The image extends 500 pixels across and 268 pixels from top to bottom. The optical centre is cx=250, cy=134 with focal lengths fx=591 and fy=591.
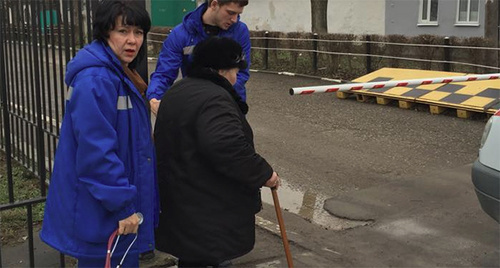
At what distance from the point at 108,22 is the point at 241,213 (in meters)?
1.12

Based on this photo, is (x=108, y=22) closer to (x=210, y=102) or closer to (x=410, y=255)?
(x=210, y=102)

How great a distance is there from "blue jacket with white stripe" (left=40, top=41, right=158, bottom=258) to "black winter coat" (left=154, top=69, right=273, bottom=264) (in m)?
0.21

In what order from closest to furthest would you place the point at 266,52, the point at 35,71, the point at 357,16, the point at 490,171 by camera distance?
the point at 490,171
the point at 35,71
the point at 266,52
the point at 357,16

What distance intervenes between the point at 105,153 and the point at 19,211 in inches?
124

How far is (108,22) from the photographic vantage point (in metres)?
2.57

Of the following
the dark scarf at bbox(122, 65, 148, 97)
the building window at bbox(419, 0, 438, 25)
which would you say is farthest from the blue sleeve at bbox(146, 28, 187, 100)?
the building window at bbox(419, 0, 438, 25)

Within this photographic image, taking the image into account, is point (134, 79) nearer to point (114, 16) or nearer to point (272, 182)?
point (114, 16)

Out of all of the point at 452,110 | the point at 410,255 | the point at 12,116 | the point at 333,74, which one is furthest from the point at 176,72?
the point at 333,74

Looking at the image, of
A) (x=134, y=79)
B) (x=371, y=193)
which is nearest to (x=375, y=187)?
(x=371, y=193)

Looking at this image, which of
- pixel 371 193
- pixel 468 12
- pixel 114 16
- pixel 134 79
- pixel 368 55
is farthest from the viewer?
pixel 468 12

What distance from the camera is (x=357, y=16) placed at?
69.3 feet

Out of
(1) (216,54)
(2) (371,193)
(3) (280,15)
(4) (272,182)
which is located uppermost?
(3) (280,15)

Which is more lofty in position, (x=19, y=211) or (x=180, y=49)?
(x=180, y=49)

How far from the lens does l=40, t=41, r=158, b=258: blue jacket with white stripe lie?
2400mm
